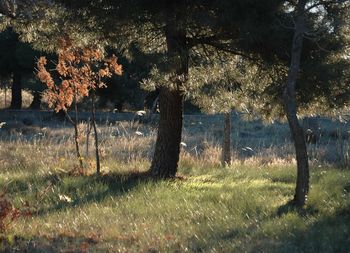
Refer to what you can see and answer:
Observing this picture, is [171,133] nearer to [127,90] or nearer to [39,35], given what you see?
[39,35]

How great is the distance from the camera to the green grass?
611 centimetres

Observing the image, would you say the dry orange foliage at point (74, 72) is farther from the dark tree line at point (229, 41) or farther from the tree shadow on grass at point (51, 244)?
the tree shadow on grass at point (51, 244)

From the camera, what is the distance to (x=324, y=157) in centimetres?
1460

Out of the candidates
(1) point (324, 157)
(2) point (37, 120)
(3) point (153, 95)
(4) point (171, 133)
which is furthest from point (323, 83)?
(3) point (153, 95)

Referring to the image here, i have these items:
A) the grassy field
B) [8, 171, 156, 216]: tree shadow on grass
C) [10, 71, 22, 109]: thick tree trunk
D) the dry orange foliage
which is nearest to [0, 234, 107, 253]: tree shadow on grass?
the grassy field

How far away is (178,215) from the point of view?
745 centimetres

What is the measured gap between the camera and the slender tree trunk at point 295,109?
709cm

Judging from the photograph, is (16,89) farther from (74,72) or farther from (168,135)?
(168,135)

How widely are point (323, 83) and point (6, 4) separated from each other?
521cm

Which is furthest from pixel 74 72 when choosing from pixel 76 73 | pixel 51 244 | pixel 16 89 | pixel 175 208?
pixel 16 89

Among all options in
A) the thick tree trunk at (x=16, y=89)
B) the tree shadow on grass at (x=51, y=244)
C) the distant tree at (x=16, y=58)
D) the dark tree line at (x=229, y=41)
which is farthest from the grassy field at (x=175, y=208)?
the thick tree trunk at (x=16, y=89)

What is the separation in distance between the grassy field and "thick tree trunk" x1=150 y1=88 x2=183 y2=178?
0.31m

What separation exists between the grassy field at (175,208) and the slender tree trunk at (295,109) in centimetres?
29

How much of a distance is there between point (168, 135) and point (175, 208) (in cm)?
251
